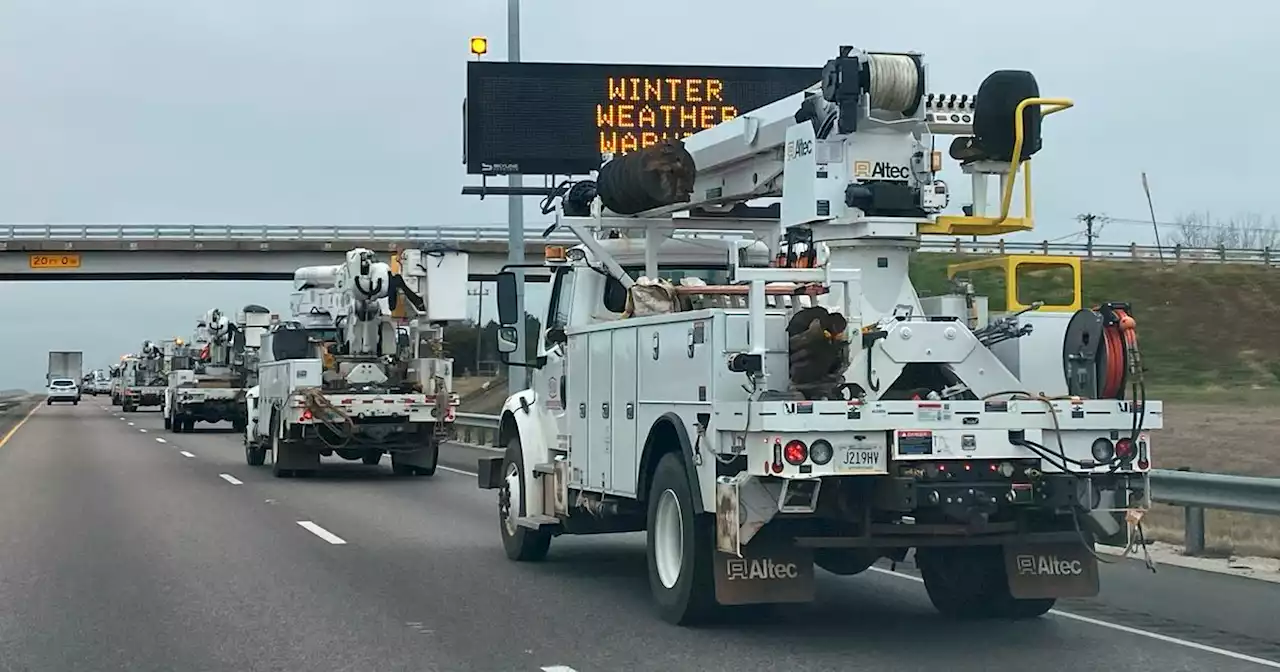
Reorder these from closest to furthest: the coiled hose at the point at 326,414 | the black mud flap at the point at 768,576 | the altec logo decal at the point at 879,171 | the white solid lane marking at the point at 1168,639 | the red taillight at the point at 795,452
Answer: the red taillight at the point at 795,452
the white solid lane marking at the point at 1168,639
the black mud flap at the point at 768,576
the altec logo decal at the point at 879,171
the coiled hose at the point at 326,414

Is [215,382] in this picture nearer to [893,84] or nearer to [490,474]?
[490,474]

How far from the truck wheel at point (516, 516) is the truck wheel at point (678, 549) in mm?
2883

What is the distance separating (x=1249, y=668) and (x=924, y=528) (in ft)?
6.15

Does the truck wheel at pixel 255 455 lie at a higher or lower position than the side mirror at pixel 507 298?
lower

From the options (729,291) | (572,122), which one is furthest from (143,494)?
(729,291)

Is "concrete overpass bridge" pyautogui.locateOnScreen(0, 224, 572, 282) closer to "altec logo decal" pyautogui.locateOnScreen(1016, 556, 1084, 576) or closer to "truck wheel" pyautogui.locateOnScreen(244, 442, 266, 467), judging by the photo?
"truck wheel" pyautogui.locateOnScreen(244, 442, 266, 467)

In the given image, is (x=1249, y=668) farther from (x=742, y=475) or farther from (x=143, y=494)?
(x=143, y=494)

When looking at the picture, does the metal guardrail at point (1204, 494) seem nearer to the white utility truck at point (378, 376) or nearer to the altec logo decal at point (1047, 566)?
the altec logo decal at point (1047, 566)

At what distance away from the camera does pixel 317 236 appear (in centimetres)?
6031

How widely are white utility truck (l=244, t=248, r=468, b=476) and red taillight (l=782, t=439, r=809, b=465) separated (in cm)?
1638

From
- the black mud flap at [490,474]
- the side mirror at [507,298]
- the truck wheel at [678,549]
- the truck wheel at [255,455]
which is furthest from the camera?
the truck wheel at [255,455]

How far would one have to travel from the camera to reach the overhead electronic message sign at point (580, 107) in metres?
24.5

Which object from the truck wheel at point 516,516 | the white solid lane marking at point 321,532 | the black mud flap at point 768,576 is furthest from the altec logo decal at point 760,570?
the white solid lane marking at point 321,532

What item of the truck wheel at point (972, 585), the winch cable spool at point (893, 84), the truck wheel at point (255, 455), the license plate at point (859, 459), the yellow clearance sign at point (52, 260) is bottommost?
the truck wheel at point (255, 455)
